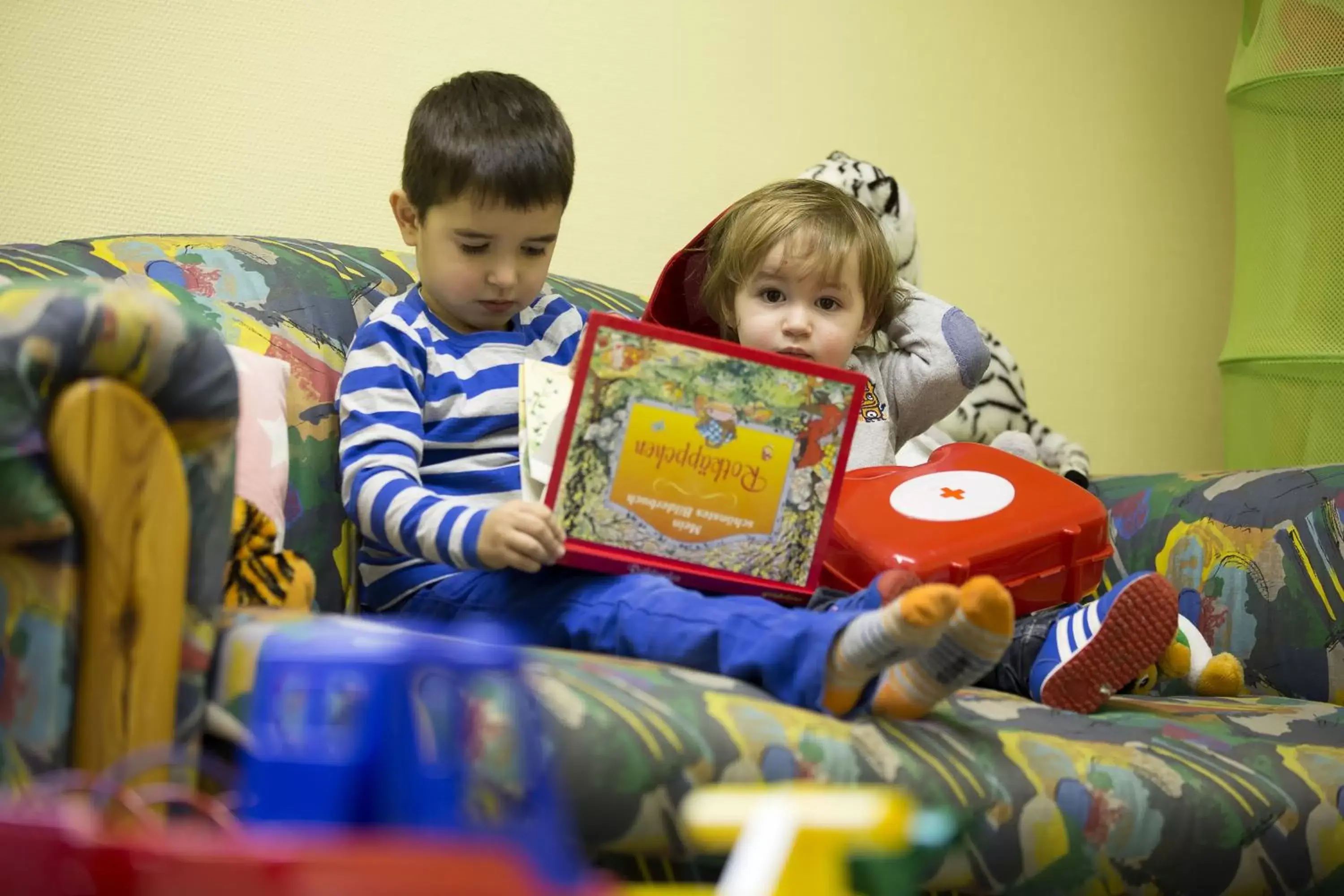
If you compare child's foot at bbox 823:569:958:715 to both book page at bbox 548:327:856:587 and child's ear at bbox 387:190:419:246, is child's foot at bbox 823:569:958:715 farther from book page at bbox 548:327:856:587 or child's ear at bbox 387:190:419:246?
child's ear at bbox 387:190:419:246

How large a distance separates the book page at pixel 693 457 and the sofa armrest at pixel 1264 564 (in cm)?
63

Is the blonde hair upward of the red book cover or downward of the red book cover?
upward

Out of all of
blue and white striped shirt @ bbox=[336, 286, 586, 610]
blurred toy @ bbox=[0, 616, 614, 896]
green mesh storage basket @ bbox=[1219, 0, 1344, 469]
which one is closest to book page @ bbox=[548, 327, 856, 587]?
blue and white striped shirt @ bbox=[336, 286, 586, 610]

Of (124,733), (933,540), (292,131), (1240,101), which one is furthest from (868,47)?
(124,733)

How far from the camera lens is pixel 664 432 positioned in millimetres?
1154

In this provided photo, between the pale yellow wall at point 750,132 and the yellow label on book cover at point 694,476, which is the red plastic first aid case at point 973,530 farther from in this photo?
the pale yellow wall at point 750,132

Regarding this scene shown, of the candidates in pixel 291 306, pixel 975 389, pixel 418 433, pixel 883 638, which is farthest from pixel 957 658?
pixel 975 389

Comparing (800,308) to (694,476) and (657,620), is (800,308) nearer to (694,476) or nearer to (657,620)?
(694,476)

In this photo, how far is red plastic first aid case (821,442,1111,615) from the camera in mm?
1282

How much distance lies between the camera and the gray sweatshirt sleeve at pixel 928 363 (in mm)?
1513

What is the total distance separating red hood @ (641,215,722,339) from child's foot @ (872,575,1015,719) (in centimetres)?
64

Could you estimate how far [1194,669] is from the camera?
4.51 ft

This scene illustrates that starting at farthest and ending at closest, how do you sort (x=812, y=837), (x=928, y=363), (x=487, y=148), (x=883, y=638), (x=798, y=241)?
(x=928, y=363)
(x=798, y=241)
(x=487, y=148)
(x=883, y=638)
(x=812, y=837)

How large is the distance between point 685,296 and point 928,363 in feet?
0.96
